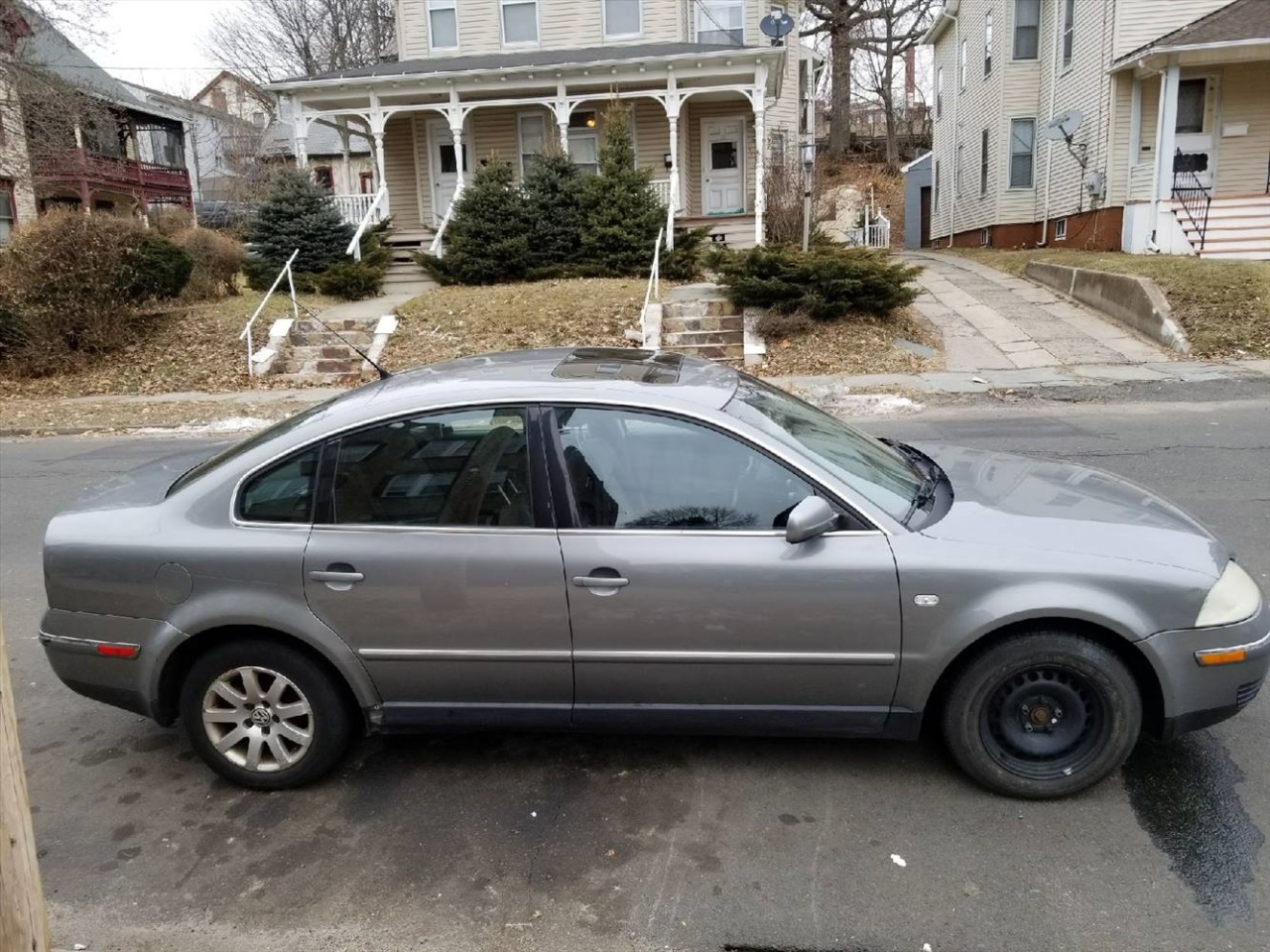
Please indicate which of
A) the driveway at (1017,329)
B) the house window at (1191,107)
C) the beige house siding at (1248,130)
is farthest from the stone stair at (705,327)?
the beige house siding at (1248,130)

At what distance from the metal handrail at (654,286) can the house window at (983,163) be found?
13299 mm

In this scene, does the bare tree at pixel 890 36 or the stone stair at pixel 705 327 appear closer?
the stone stair at pixel 705 327

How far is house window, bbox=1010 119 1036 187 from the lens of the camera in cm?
2542

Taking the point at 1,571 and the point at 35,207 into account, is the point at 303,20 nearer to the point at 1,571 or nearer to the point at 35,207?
the point at 35,207

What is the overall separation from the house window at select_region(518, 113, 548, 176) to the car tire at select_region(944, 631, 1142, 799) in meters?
22.0

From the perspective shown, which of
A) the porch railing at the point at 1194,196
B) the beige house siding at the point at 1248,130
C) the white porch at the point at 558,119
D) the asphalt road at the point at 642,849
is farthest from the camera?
the white porch at the point at 558,119

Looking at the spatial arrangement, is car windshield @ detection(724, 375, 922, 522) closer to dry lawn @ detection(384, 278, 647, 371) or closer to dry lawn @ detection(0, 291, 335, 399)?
dry lawn @ detection(384, 278, 647, 371)

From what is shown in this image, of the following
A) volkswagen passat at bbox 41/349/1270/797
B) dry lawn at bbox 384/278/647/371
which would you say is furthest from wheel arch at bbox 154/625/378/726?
dry lawn at bbox 384/278/647/371

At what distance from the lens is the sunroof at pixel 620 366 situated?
365 cm

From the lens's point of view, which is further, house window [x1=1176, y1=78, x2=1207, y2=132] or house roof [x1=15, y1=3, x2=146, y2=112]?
house roof [x1=15, y1=3, x2=146, y2=112]

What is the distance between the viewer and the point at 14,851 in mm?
1943

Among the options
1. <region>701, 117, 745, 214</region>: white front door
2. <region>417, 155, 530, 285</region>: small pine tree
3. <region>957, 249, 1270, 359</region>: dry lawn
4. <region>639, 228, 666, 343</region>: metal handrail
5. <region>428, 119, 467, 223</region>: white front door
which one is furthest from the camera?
<region>428, 119, 467, 223</region>: white front door

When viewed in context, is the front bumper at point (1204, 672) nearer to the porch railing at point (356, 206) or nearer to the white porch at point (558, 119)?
the white porch at point (558, 119)

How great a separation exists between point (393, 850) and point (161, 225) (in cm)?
2735
